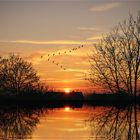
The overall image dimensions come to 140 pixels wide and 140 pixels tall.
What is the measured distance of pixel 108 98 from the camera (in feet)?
155

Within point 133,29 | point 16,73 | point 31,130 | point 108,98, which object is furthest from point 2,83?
point 31,130

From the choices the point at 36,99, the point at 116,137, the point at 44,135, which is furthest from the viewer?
the point at 36,99

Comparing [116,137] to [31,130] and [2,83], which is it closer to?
[31,130]

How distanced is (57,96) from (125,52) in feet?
46.8

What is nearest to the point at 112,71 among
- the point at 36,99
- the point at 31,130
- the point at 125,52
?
the point at 125,52

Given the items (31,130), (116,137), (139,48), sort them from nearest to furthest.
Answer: (116,137) < (31,130) < (139,48)

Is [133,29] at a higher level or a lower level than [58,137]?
higher

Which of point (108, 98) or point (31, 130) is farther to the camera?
point (108, 98)

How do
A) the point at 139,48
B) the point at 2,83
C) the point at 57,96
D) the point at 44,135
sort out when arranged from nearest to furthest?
1. the point at 44,135
2. the point at 139,48
3. the point at 57,96
4. the point at 2,83

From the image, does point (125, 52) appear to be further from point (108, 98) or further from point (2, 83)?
point (2, 83)

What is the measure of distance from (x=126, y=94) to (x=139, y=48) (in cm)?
520

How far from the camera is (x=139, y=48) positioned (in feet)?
144

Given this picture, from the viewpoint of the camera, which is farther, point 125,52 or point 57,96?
point 57,96

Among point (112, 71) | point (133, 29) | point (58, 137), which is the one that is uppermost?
point (133, 29)
